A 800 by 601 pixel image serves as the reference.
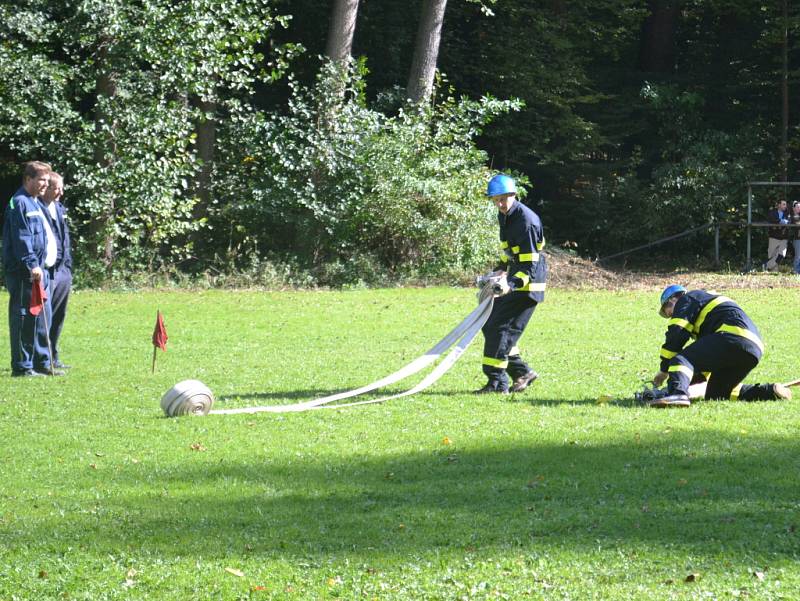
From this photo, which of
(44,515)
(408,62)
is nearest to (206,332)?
(44,515)

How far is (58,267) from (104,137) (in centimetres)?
1163

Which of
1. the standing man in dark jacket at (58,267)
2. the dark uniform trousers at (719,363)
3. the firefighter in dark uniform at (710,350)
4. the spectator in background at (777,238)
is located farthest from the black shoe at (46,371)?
the spectator in background at (777,238)

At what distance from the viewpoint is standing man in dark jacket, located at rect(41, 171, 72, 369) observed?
1266 cm

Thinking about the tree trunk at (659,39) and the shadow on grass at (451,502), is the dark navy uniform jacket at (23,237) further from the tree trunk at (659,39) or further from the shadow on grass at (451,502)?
the tree trunk at (659,39)

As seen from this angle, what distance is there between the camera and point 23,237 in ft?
40.1

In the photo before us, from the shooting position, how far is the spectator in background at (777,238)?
2861 cm

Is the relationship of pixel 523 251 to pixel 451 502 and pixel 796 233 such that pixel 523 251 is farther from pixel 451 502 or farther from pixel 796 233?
pixel 796 233

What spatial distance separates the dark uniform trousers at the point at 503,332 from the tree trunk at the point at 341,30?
16.5m

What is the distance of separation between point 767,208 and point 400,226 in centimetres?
1193

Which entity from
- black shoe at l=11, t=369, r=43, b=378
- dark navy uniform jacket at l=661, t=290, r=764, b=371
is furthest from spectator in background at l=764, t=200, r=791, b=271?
black shoe at l=11, t=369, r=43, b=378

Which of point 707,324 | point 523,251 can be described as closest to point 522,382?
point 523,251

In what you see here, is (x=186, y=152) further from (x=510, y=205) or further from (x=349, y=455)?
(x=349, y=455)

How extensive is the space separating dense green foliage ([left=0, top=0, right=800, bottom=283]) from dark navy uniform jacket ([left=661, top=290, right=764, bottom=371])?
14741 millimetres

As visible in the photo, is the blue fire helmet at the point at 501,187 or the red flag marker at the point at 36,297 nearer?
the blue fire helmet at the point at 501,187
